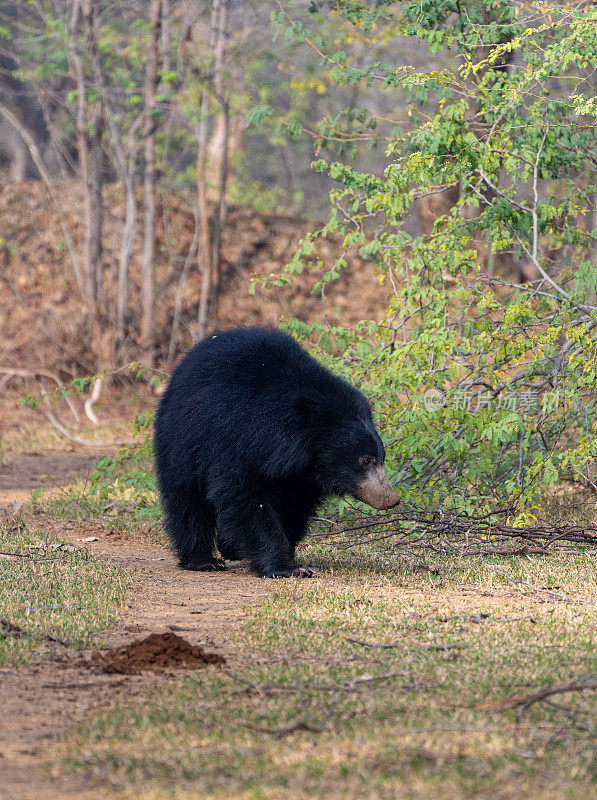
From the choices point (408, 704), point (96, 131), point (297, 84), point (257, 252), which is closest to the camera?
point (408, 704)

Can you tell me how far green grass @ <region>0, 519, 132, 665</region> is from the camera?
4375mm

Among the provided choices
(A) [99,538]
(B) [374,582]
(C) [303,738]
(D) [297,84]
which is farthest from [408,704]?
(D) [297,84]

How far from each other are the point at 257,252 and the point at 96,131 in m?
4.59

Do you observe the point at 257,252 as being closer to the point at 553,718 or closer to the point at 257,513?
the point at 257,513

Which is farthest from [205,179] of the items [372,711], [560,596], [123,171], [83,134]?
[372,711]

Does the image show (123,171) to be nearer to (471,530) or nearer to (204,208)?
(204,208)

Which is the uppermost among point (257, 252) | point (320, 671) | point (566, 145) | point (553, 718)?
point (566, 145)

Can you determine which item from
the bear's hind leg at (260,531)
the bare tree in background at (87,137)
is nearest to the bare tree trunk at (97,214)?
the bare tree in background at (87,137)

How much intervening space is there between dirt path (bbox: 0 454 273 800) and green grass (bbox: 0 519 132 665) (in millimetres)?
99

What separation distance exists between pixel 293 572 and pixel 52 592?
1.30 metres

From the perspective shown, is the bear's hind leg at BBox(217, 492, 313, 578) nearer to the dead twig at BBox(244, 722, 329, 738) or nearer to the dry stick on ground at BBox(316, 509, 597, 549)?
the dry stick on ground at BBox(316, 509, 597, 549)

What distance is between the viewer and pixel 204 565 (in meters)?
6.12

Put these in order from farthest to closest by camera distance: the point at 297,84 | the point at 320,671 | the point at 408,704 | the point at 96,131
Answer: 1. the point at 297,84
2. the point at 96,131
3. the point at 320,671
4. the point at 408,704

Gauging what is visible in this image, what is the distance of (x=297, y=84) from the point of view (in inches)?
639
